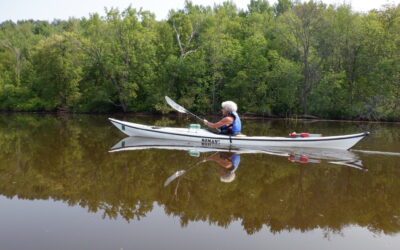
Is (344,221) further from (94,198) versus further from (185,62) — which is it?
(185,62)

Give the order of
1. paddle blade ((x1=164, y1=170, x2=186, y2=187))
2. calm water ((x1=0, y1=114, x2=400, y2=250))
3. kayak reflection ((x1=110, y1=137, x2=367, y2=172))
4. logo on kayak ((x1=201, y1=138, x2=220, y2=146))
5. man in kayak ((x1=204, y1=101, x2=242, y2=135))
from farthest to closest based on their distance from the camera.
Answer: logo on kayak ((x1=201, y1=138, x2=220, y2=146)), man in kayak ((x1=204, y1=101, x2=242, y2=135)), kayak reflection ((x1=110, y1=137, x2=367, y2=172)), paddle blade ((x1=164, y1=170, x2=186, y2=187)), calm water ((x1=0, y1=114, x2=400, y2=250))

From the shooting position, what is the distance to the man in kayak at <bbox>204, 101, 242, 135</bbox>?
1131 cm

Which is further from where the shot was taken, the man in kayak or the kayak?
the man in kayak

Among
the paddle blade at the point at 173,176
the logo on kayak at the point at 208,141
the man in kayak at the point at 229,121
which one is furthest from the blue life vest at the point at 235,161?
the logo on kayak at the point at 208,141

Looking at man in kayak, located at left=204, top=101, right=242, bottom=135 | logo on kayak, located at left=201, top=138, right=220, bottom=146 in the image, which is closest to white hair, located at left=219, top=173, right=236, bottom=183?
man in kayak, located at left=204, top=101, right=242, bottom=135

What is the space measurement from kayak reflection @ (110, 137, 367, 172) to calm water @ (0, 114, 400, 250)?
0.11 meters

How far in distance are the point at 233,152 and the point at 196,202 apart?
5.14m

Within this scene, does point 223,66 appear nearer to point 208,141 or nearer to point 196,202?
point 208,141

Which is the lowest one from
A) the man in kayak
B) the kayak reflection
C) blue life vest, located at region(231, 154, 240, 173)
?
blue life vest, located at region(231, 154, 240, 173)

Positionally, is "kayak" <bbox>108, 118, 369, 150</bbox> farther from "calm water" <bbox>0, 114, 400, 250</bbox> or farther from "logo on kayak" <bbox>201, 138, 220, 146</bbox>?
"calm water" <bbox>0, 114, 400, 250</bbox>

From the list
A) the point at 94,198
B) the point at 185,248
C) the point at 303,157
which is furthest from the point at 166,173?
the point at 303,157

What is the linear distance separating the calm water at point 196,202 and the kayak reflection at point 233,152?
107 millimetres

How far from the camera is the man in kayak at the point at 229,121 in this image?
1131 cm

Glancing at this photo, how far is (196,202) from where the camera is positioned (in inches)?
230
